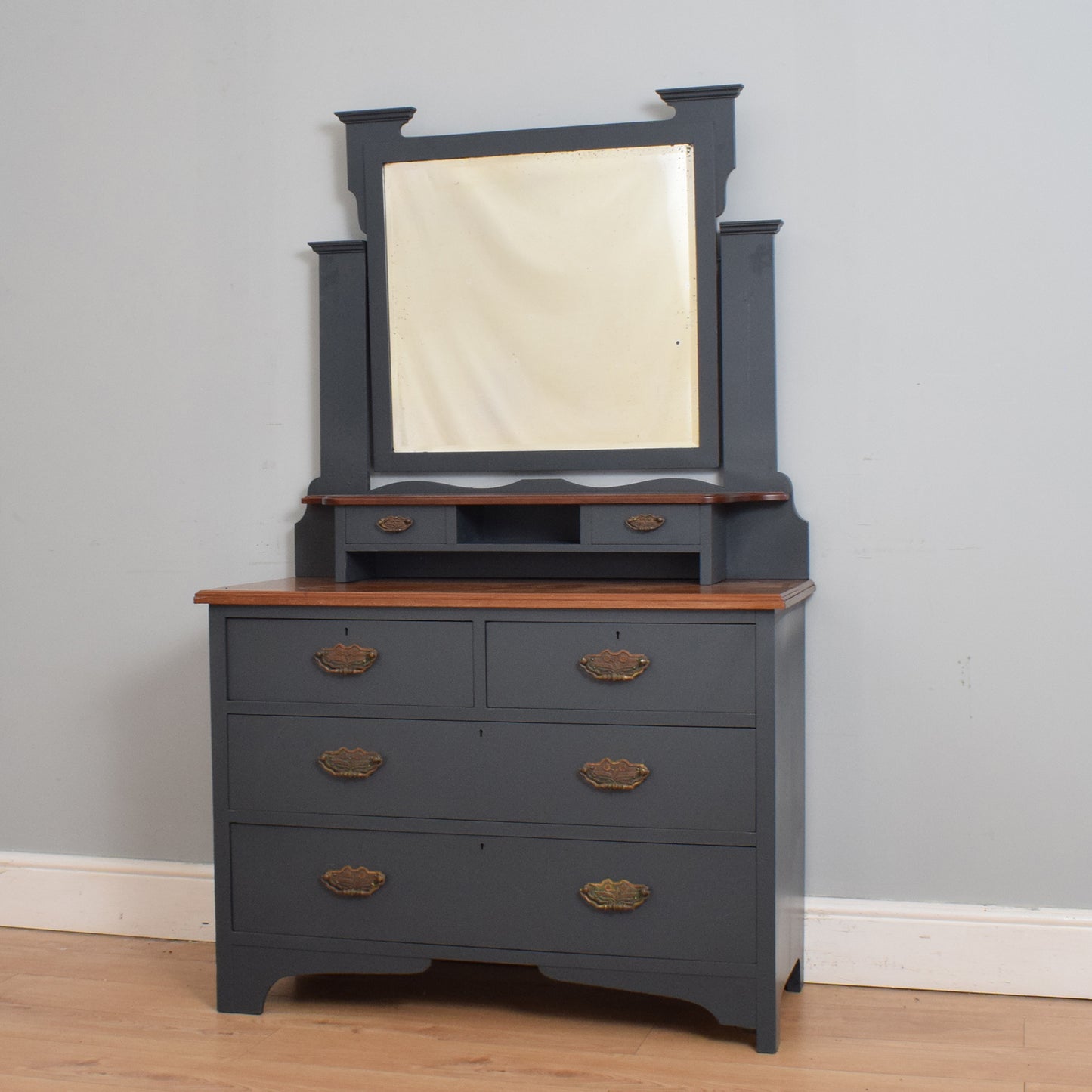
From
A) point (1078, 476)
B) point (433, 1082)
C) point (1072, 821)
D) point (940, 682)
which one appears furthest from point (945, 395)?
point (433, 1082)

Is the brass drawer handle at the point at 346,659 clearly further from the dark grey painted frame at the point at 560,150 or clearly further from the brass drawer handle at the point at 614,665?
the dark grey painted frame at the point at 560,150

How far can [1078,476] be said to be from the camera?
2.49 m

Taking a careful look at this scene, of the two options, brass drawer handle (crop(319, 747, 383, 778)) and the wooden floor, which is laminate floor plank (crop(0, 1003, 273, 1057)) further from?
brass drawer handle (crop(319, 747, 383, 778))

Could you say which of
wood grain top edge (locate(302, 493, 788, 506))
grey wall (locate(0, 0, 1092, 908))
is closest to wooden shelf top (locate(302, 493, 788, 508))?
wood grain top edge (locate(302, 493, 788, 506))

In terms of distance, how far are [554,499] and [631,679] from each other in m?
0.47

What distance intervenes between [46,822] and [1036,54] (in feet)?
9.55

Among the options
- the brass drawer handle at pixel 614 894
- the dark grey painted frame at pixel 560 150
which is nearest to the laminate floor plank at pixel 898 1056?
the brass drawer handle at pixel 614 894

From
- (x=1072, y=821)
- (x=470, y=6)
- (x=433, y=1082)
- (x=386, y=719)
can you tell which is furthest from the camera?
(x=470, y=6)

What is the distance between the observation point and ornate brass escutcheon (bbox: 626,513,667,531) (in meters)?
2.46

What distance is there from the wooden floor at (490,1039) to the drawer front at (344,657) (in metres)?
→ 0.65

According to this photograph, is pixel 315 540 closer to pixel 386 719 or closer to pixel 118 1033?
pixel 386 719

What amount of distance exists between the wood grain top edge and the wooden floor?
1.03m

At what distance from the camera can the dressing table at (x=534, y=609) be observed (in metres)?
2.23

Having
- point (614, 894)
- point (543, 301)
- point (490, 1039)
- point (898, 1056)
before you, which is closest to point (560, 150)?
point (543, 301)
